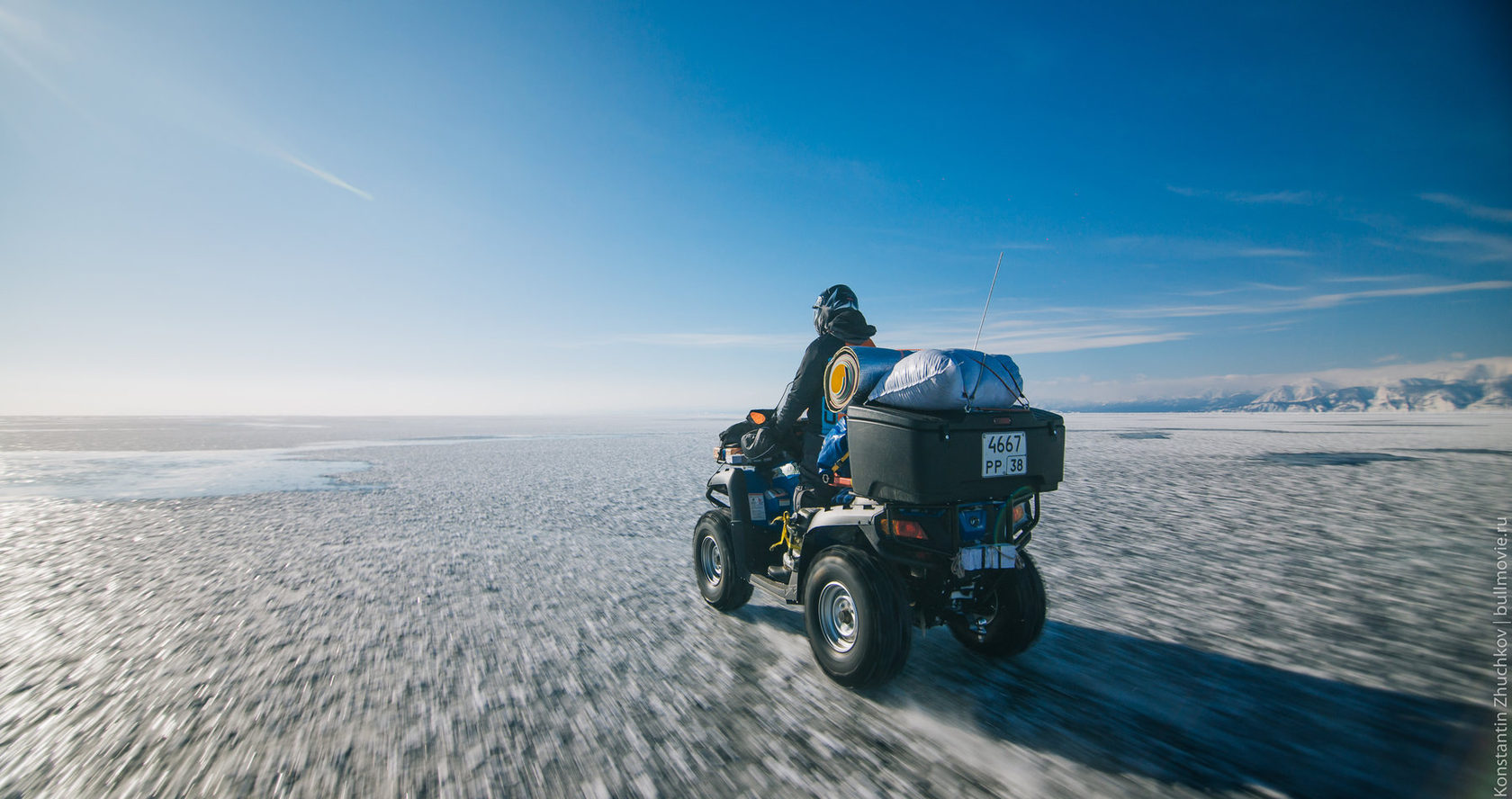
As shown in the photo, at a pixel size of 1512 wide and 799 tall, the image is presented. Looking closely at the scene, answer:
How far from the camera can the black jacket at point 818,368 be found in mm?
4023

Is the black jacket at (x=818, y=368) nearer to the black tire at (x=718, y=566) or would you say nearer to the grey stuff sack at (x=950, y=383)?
the grey stuff sack at (x=950, y=383)

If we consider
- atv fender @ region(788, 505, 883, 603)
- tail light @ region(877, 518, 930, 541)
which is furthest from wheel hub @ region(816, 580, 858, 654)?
tail light @ region(877, 518, 930, 541)

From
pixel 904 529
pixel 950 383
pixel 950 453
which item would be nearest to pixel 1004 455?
pixel 950 453

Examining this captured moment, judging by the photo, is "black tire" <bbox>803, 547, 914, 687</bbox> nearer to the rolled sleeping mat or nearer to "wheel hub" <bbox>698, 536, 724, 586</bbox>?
the rolled sleeping mat

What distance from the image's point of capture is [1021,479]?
3.11m

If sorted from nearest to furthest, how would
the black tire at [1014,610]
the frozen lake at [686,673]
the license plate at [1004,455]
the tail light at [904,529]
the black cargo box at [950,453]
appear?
the frozen lake at [686,673] → the black cargo box at [950,453] → the license plate at [1004,455] → the tail light at [904,529] → the black tire at [1014,610]

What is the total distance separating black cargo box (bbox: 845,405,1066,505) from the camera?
2.84 m

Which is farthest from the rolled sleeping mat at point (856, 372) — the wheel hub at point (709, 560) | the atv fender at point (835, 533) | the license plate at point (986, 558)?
the wheel hub at point (709, 560)

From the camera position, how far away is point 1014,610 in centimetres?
343

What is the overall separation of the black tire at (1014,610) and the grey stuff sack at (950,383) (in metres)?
1.05

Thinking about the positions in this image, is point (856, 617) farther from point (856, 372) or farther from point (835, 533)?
point (856, 372)

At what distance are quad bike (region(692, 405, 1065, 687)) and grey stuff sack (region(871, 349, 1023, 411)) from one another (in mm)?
79

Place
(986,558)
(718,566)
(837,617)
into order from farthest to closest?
(718,566)
(837,617)
(986,558)

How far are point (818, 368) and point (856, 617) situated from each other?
1.68 m
